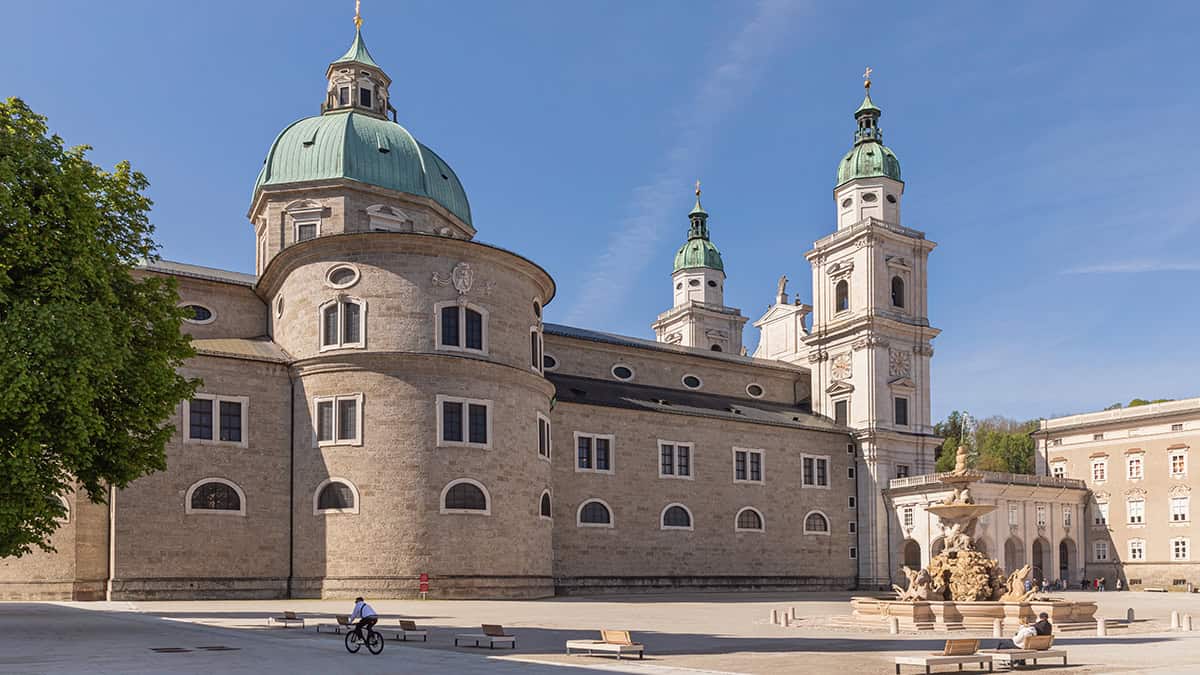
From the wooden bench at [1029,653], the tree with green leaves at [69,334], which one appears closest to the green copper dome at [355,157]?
the tree with green leaves at [69,334]

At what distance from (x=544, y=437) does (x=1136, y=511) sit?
145 ft

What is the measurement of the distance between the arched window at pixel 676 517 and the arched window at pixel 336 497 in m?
18.8

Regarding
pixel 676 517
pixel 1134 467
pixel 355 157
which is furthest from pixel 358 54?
pixel 1134 467

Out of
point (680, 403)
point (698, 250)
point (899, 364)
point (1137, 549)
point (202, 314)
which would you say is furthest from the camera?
point (698, 250)

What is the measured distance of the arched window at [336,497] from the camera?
39.2m

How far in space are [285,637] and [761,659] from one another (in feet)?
33.5

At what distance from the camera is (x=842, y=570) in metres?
59.8

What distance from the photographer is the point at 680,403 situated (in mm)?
57625

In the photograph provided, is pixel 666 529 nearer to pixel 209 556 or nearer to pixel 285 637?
pixel 209 556

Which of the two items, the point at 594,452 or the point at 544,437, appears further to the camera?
the point at 594,452

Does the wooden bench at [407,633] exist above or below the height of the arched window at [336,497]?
below

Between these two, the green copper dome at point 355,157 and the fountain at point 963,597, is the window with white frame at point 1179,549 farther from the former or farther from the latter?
the green copper dome at point 355,157

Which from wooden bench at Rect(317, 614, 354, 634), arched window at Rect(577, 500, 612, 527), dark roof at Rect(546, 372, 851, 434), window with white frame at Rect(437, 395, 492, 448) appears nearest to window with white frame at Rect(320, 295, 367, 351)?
window with white frame at Rect(437, 395, 492, 448)

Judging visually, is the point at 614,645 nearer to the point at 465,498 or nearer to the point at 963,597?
the point at 963,597
